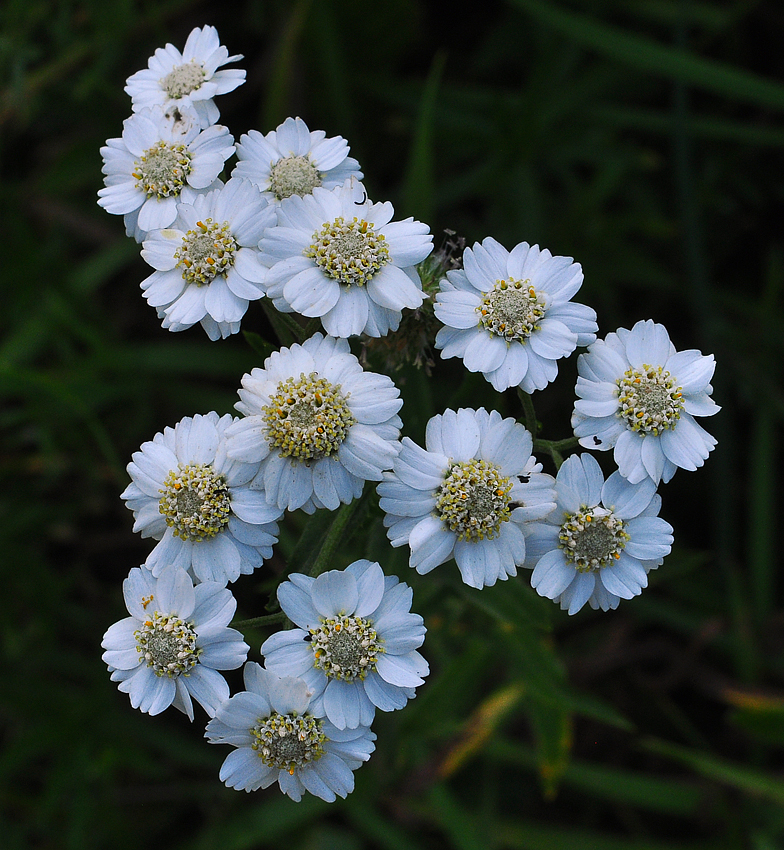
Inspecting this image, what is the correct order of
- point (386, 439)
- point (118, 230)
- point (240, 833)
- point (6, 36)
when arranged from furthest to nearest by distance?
point (118, 230)
point (240, 833)
point (6, 36)
point (386, 439)

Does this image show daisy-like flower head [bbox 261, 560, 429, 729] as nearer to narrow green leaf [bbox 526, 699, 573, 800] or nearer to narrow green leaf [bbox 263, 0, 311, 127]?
narrow green leaf [bbox 526, 699, 573, 800]

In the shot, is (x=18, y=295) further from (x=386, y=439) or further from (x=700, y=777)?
(x=700, y=777)

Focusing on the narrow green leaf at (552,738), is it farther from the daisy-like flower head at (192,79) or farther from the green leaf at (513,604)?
the daisy-like flower head at (192,79)

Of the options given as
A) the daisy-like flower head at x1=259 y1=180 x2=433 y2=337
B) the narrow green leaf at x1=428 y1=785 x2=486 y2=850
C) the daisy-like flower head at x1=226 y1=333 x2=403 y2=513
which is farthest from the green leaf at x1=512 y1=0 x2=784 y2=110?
the narrow green leaf at x1=428 y1=785 x2=486 y2=850

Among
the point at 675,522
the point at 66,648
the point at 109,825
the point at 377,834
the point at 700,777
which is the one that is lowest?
the point at 109,825

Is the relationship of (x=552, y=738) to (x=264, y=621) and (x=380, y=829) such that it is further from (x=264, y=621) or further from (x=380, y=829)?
(x=264, y=621)

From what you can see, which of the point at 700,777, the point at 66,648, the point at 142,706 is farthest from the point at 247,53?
the point at 700,777
